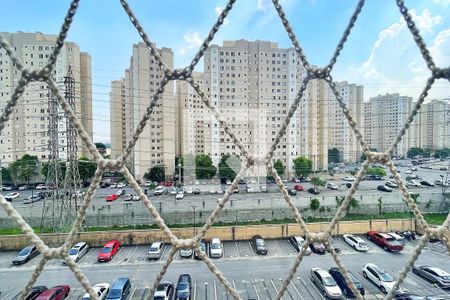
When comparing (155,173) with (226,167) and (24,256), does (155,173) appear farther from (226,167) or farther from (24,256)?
(24,256)

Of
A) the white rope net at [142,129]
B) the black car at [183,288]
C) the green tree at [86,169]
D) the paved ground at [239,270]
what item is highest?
the white rope net at [142,129]

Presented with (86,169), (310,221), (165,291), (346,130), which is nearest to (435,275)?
(310,221)

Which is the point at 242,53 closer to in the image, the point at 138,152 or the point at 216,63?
the point at 216,63

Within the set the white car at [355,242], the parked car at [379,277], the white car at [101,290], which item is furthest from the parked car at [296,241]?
the white car at [101,290]

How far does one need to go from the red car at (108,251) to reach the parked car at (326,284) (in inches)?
112

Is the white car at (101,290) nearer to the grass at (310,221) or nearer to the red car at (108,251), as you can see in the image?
the red car at (108,251)

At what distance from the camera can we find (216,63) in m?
10.1

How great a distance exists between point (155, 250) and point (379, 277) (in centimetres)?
301

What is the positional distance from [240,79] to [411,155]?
1044 cm

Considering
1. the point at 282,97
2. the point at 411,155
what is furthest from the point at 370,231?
the point at 411,155

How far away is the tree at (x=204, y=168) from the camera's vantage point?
29.7ft

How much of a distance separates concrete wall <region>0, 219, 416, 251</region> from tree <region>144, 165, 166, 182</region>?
5096mm

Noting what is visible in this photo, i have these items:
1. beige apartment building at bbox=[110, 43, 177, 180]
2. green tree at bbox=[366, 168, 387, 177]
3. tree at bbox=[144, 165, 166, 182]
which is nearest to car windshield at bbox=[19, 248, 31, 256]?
beige apartment building at bbox=[110, 43, 177, 180]

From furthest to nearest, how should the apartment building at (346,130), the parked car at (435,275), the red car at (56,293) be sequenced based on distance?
the apartment building at (346,130), the parked car at (435,275), the red car at (56,293)
